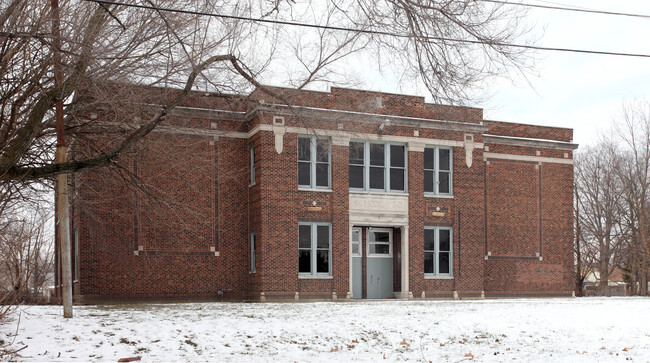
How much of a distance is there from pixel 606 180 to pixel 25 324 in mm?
48874

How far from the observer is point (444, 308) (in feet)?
67.3

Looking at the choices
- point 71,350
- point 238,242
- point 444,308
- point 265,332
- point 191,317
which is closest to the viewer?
point 71,350

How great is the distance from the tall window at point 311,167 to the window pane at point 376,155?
2.13 metres

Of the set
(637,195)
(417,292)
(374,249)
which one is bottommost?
(417,292)

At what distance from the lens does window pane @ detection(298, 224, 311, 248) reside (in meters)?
26.8

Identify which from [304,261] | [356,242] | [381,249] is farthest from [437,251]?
[304,261]

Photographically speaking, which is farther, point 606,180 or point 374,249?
point 606,180

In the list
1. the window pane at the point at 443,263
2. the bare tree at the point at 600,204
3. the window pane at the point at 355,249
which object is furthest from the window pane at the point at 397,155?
the bare tree at the point at 600,204

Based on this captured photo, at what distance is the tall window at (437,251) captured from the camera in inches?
1136

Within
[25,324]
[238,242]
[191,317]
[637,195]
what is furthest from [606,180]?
[25,324]

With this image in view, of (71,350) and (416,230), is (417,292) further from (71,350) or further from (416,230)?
(71,350)

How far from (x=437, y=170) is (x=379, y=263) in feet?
15.7

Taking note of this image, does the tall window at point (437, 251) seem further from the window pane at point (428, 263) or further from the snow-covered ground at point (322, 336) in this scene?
the snow-covered ground at point (322, 336)

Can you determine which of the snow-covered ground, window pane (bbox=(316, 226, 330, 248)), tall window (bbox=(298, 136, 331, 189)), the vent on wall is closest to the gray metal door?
window pane (bbox=(316, 226, 330, 248))
